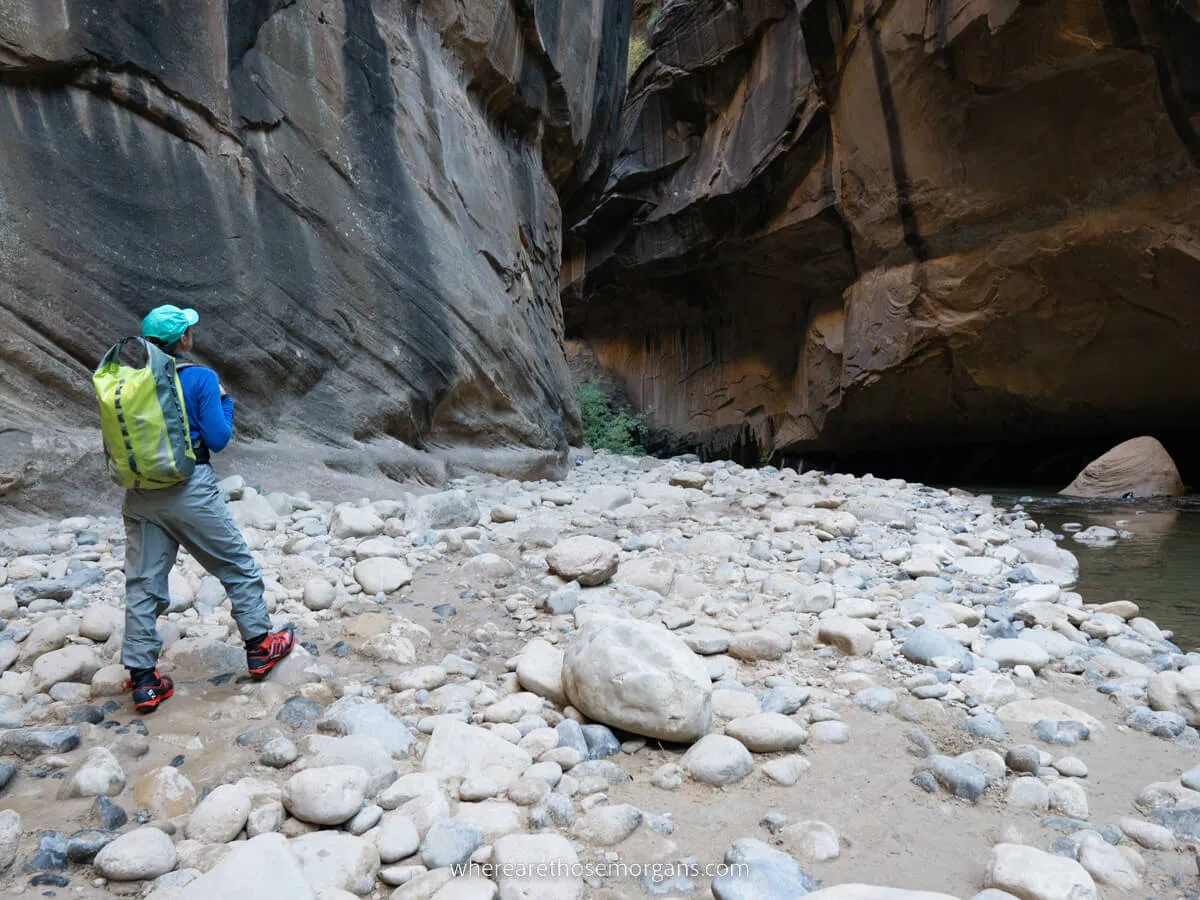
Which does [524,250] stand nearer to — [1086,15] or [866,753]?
[1086,15]

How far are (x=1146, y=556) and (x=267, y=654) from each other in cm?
568

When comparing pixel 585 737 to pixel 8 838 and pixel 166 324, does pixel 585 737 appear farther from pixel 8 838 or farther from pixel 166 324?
pixel 166 324

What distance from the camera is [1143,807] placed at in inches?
62.0

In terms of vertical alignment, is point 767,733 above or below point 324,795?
below

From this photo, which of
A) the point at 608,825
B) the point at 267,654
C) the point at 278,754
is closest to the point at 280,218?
the point at 267,654

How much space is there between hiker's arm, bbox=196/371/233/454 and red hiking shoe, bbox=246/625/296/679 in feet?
1.97

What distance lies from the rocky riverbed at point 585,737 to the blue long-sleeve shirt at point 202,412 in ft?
2.23

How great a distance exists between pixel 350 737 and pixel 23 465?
116 inches

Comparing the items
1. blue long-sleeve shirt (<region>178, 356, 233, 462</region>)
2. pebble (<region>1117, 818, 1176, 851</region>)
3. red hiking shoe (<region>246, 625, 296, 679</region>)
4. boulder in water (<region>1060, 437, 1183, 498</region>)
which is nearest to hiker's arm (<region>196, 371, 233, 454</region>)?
blue long-sleeve shirt (<region>178, 356, 233, 462</region>)

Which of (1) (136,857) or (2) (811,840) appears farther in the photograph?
(2) (811,840)

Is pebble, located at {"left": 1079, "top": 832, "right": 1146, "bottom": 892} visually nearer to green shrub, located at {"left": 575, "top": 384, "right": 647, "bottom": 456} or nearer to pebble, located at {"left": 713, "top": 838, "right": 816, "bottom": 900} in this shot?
pebble, located at {"left": 713, "top": 838, "right": 816, "bottom": 900}

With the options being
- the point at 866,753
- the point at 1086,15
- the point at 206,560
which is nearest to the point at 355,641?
the point at 206,560

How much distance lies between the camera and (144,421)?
1.89 meters

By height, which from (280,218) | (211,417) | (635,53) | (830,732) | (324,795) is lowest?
(830,732)
